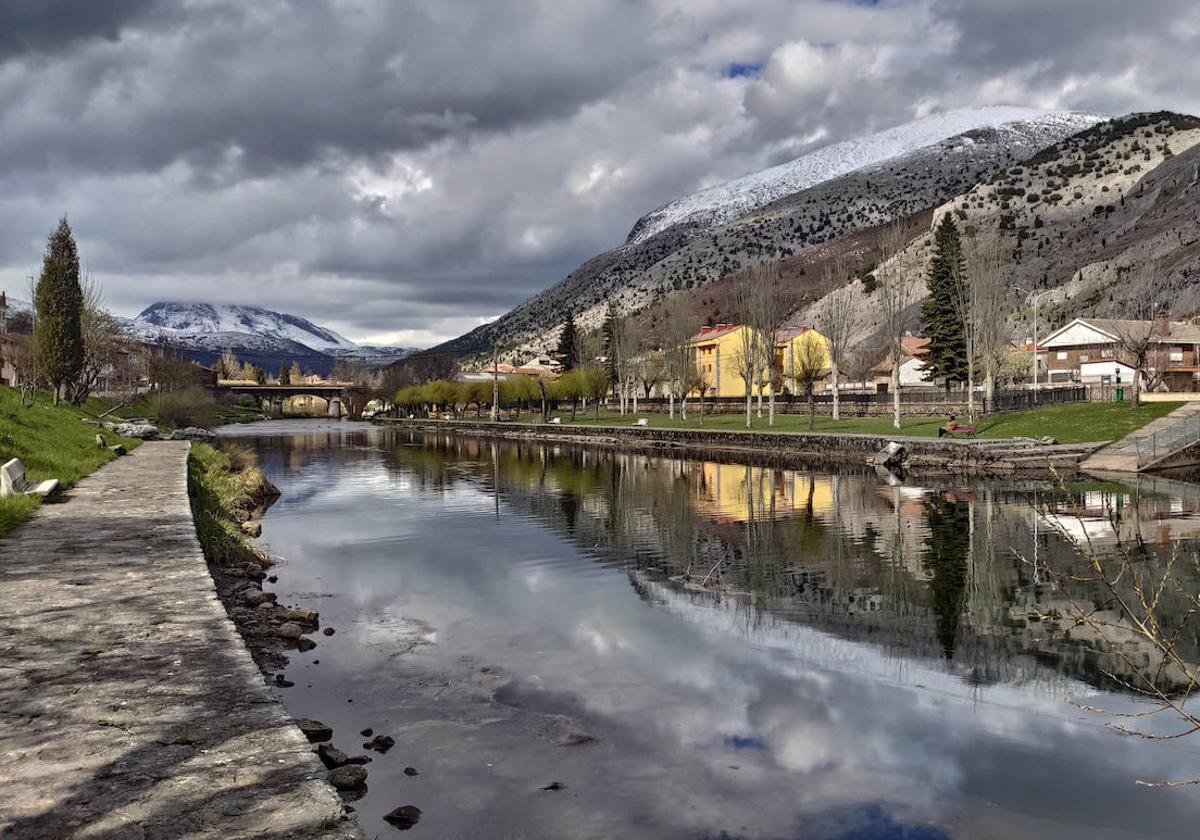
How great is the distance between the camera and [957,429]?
170ft

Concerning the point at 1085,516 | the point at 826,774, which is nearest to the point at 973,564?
the point at 1085,516

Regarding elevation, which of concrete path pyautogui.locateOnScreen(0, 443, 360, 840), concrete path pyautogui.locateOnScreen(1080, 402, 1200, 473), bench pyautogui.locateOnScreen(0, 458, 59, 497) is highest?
bench pyautogui.locateOnScreen(0, 458, 59, 497)

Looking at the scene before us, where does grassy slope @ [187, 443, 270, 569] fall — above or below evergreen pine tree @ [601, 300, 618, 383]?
below

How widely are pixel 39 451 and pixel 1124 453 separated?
4295 cm

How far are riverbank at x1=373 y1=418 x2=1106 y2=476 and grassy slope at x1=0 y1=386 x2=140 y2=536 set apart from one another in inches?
1073

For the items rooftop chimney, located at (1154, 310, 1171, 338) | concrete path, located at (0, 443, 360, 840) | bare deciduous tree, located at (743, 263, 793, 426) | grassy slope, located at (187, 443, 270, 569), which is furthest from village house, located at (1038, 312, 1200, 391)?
concrete path, located at (0, 443, 360, 840)

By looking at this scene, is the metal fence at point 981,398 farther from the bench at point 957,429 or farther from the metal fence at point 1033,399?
the bench at point 957,429

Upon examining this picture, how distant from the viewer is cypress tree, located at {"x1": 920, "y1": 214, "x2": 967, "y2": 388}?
247 ft

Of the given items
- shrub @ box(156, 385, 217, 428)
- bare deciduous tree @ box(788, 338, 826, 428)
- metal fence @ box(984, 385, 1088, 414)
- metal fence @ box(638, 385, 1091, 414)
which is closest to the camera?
metal fence @ box(984, 385, 1088, 414)

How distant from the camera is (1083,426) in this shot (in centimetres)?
Result: 4834

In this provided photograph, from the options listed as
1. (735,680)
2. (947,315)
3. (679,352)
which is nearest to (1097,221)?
(947,315)

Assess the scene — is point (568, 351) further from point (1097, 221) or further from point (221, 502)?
point (221, 502)

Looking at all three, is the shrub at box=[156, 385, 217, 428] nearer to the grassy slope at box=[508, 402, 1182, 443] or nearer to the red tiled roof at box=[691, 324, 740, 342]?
the grassy slope at box=[508, 402, 1182, 443]

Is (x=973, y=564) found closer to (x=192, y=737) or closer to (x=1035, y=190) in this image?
(x=192, y=737)
